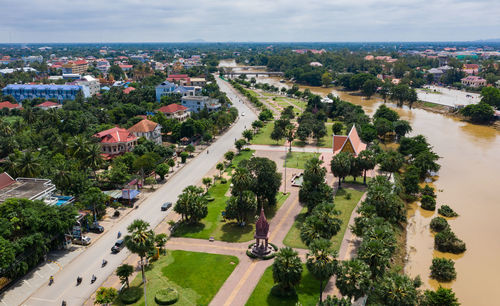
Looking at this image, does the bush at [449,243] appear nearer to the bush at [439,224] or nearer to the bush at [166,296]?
the bush at [439,224]

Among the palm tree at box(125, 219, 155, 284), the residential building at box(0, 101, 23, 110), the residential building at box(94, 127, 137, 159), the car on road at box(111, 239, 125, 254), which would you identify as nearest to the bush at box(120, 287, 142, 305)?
the palm tree at box(125, 219, 155, 284)

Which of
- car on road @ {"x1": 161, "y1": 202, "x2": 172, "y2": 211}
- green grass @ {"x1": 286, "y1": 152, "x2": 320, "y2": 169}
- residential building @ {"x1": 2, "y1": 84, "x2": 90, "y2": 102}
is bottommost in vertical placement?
car on road @ {"x1": 161, "y1": 202, "x2": 172, "y2": 211}

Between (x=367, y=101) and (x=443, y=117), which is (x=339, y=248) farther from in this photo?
(x=367, y=101)

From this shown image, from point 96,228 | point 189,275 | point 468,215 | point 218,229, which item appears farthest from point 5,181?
point 468,215

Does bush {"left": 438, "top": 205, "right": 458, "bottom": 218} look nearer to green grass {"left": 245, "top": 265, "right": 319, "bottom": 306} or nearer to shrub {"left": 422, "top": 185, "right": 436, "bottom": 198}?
shrub {"left": 422, "top": 185, "right": 436, "bottom": 198}

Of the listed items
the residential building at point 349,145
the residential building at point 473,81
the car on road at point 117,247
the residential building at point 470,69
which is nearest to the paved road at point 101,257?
the car on road at point 117,247

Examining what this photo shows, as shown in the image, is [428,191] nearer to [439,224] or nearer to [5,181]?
[439,224]
